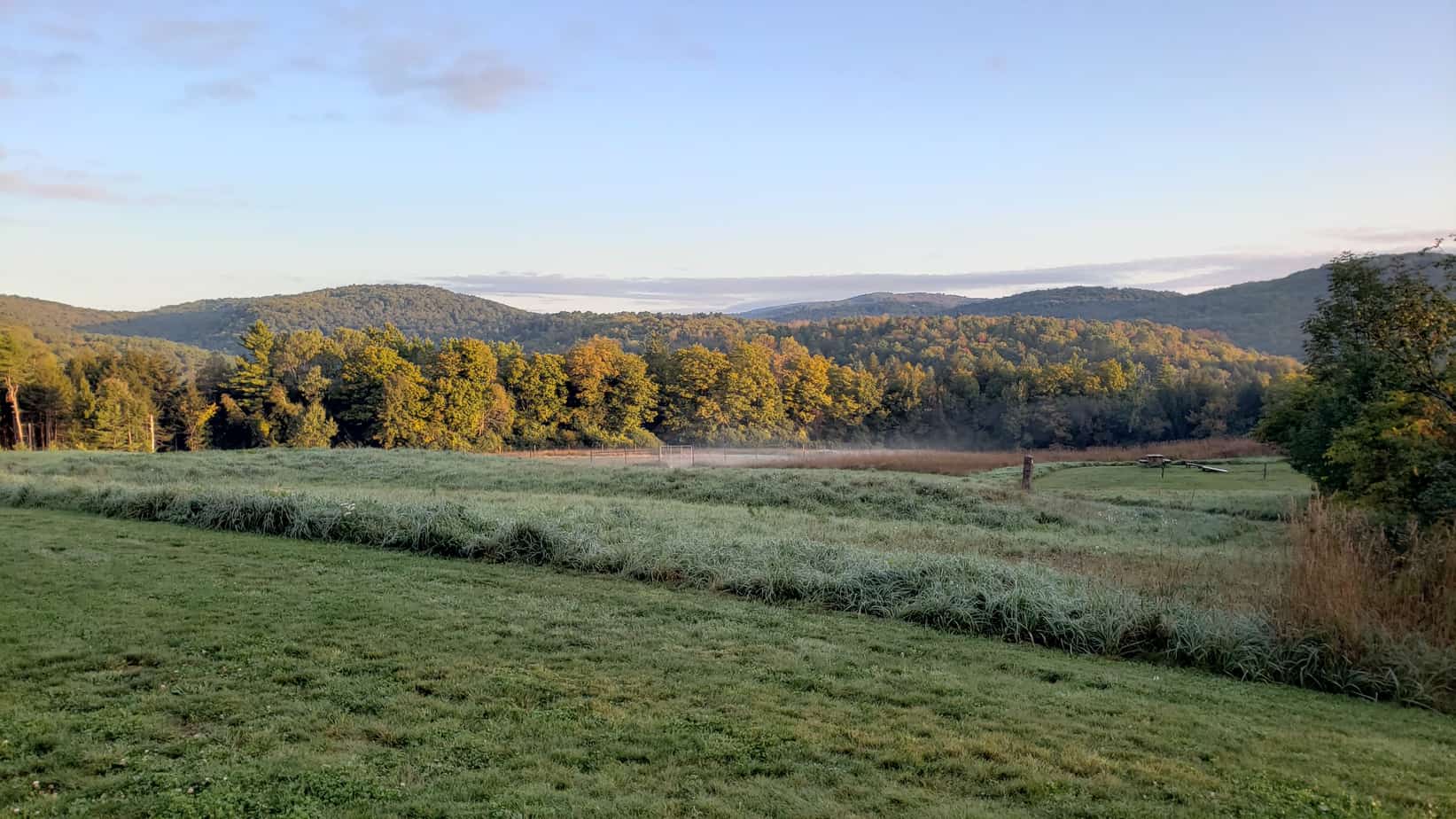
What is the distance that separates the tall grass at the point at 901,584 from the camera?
6.68 meters

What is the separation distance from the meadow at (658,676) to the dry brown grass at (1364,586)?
0.24 meters

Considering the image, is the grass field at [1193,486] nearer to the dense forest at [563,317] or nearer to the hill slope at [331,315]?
the dense forest at [563,317]

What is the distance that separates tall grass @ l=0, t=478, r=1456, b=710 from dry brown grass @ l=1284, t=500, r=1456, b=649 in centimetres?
20

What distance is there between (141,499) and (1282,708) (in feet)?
52.7

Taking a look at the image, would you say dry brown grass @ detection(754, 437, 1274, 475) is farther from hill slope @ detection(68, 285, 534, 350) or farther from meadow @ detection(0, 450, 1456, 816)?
hill slope @ detection(68, 285, 534, 350)

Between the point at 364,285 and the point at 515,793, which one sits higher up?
the point at 364,285

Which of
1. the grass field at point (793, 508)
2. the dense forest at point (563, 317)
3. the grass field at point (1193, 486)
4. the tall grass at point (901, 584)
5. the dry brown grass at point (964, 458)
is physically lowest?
the dry brown grass at point (964, 458)

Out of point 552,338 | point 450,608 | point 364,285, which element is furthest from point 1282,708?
point 364,285

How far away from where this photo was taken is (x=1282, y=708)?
227 inches

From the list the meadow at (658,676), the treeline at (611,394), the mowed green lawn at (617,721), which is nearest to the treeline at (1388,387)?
the meadow at (658,676)

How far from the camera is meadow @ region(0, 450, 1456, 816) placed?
3912 millimetres

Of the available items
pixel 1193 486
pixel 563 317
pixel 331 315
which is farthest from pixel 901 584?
pixel 331 315

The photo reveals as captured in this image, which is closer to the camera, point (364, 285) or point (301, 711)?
point (301, 711)

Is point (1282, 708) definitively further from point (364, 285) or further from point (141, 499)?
point (364, 285)
